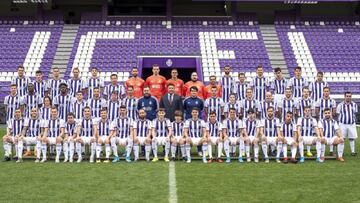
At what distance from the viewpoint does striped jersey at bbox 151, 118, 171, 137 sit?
11.8 meters

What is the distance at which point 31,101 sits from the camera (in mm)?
12703

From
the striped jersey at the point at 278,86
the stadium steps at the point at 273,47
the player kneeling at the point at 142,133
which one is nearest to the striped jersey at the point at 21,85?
the player kneeling at the point at 142,133

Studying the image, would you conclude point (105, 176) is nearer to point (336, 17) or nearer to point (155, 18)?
point (155, 18)

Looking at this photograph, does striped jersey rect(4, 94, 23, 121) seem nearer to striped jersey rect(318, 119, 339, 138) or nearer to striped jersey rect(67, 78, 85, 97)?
striped jersey rect(67, 78, 85, 97)

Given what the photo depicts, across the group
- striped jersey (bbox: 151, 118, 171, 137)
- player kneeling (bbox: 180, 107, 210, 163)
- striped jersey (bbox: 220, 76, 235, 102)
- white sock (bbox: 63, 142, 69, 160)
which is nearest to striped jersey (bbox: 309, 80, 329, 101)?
striped jersey (bbox: 220, 76, 235, 102)

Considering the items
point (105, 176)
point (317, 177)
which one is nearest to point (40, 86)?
point (105, 176)

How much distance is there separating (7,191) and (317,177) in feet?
15.3

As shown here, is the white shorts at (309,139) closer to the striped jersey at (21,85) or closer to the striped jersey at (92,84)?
the striped jersey at (92,84)

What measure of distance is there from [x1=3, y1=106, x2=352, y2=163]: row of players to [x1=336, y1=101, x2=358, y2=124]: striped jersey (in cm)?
157

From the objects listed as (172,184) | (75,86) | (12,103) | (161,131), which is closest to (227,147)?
(161,131)

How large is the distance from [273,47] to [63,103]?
52.9 ft

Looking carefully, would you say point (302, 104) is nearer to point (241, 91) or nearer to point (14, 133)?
point (241, 91)

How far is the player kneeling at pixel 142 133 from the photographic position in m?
11.6

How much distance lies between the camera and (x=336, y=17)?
2895 cm
